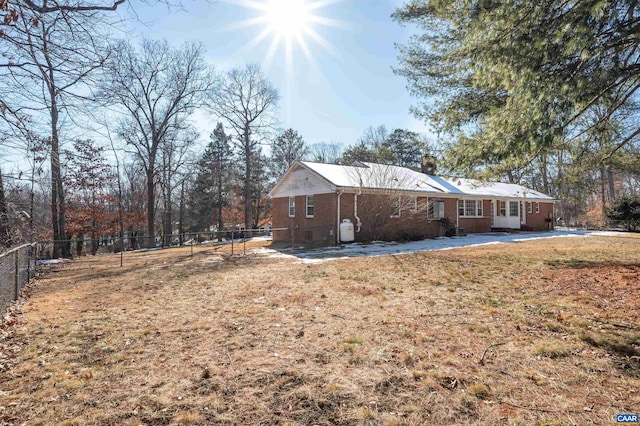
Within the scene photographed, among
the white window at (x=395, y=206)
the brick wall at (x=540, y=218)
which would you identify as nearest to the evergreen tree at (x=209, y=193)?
the white window at (x=395, y=206)

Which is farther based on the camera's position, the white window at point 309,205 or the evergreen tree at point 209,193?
the evergreen tree at point 209,193

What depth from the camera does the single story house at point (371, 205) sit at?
55.5 feet

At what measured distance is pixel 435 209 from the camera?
Answer: 2014 centimetres

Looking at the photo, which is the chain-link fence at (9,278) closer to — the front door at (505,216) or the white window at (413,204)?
the white window at (413,204)

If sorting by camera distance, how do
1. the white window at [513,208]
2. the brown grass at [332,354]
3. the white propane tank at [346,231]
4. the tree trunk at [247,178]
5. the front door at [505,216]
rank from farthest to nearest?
the tree trunk at [247,178], the white window at [513,208], the front door at [505,216], the white propane tank at [346,231], the brown grass at [332,354]

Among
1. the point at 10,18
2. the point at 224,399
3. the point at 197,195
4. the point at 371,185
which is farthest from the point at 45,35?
the point at 197,195

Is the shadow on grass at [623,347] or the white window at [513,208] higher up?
the white window at [513,208]

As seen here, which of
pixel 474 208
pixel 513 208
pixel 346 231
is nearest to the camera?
pixel 346 231

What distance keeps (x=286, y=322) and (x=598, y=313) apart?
4565mm

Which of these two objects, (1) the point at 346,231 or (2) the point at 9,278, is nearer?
(2) the point at 9,278

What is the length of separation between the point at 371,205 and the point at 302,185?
4284 mm

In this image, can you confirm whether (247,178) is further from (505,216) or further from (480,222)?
(505,216)

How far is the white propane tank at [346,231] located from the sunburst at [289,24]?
7.42 metres

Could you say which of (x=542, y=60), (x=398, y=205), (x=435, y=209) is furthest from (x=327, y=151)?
(x=542, y=60)
